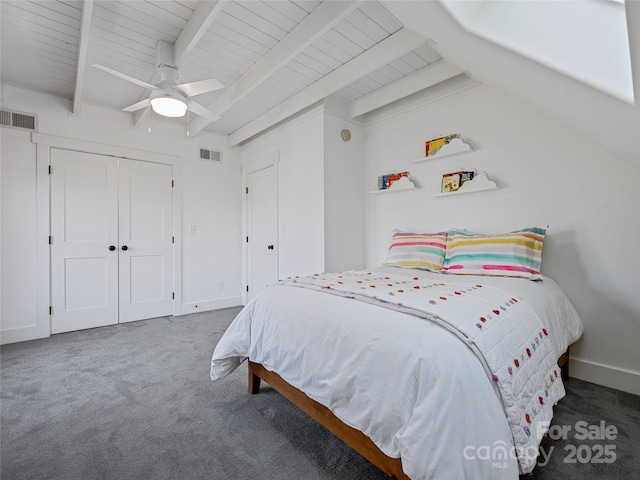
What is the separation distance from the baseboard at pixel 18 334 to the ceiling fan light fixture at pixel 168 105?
2679mm

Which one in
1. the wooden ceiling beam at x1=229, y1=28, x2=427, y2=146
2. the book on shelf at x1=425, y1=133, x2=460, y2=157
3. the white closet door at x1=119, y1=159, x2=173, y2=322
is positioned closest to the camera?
the wooden ceiling beam at x1=229, y1=28, x2=427, y2=146

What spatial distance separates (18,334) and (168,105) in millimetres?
2828

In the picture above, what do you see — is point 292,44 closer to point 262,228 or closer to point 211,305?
point 262,228

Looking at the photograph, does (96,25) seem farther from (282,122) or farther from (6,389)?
(6,389)

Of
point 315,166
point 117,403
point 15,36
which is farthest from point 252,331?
point 15,36

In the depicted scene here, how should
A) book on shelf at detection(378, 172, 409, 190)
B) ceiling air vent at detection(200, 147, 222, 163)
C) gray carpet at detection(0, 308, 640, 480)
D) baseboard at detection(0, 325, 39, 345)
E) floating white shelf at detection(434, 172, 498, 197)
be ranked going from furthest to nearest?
1. ceiling air vent at detection(200, 147, 222, 163)
2. book on shelf at detection(378, 172, 409, 190)
3. baseboard at detection(0, 325, 39, 345)
4. floating white shelf at detection(434, 172, 498, 197)
5. gray carpet at detection(0, 308, 640, 480)

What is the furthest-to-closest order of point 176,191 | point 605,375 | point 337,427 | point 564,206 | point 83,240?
point 176,191
point 83,240
point 564,206
point 605,375
point 337,427

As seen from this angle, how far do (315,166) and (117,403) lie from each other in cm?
263

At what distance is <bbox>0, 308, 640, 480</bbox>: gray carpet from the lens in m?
1.34

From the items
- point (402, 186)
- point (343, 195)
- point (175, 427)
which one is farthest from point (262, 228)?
point (175, 427)

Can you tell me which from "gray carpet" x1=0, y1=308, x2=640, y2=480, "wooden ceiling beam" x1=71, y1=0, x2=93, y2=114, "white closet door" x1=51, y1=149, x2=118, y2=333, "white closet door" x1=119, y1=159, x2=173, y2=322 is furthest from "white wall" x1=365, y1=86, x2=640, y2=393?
"white closet door" x1=51, y1=149, x2=118, y2=333

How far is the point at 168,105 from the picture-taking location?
2436 mm

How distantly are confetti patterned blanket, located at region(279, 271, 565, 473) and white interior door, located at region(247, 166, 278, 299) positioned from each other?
2.41 meters

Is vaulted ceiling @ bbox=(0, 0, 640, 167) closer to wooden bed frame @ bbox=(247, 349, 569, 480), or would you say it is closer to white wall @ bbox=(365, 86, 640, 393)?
white wall @ bbox=(365, 86, 640, 393)
